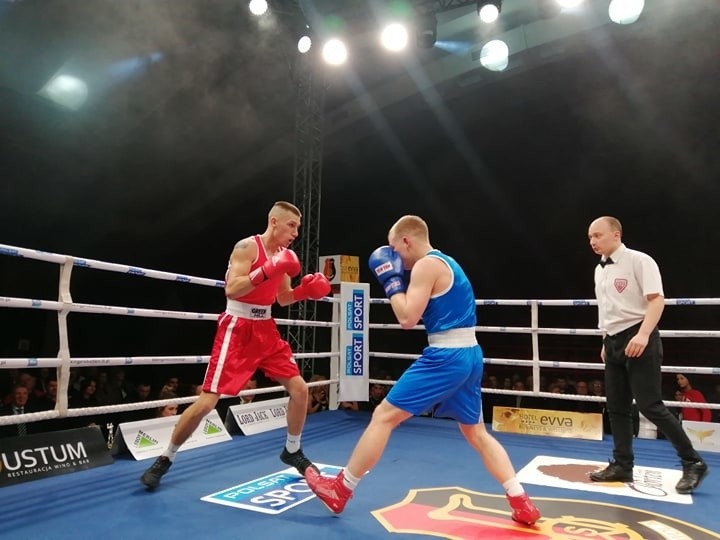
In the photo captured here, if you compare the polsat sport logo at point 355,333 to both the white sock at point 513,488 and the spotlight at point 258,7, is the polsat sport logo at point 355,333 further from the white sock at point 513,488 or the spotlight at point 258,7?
the spotlight at point 258,7

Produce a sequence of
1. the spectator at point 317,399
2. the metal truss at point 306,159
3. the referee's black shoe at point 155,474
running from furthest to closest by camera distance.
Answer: the metal truss at point 306,159 → the spectator at point 317,399 → the referee's black shoe at point 155,474

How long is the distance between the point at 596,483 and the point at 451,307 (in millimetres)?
1355

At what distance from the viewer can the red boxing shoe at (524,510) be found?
1.95 meters

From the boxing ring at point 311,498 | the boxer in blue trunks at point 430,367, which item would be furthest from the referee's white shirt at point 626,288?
the boxer in blue trunks at point 430,367

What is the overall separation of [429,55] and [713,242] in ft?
16.8

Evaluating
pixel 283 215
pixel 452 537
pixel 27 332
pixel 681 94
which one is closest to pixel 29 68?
pixel 27 332

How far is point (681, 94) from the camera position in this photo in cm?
709

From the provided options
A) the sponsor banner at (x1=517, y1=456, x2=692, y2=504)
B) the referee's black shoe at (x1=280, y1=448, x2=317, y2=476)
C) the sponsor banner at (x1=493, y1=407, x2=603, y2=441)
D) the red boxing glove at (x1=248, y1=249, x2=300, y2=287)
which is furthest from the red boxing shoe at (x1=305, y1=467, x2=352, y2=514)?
the sponsor banner at (x1=493, y1=407, x2=603, y2=441)

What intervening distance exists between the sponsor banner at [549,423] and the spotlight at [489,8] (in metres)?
4.55

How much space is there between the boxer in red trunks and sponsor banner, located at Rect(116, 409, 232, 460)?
62 cm

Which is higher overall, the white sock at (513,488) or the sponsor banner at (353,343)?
the sponsor banner at (353,343)

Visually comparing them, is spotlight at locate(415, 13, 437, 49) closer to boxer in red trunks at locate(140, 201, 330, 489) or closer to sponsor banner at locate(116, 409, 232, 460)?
boxer in red trunks at locate(140, 201, 330, 489)

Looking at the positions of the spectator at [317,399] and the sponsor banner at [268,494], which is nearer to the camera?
the sponsor banner at [268,494]

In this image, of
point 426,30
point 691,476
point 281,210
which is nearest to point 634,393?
point 691,476
